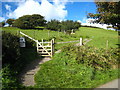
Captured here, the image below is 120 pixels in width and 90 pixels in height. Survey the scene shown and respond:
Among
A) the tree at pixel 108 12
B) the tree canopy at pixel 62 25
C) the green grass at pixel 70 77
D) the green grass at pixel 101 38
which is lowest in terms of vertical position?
the green grass at pixel 70 77

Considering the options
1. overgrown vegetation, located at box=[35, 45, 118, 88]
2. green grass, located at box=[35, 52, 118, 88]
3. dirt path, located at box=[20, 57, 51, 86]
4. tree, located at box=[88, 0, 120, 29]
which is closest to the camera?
green grass, located at box=[35, 52, 118, 88]

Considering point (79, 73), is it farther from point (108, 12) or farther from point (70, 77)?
point (108, 12)

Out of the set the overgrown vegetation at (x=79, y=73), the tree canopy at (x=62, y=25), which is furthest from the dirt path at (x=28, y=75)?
the tree canopy at (x=62, y=25)

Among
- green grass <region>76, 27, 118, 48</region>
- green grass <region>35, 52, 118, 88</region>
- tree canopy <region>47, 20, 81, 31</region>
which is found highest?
tree canopy <region>47, 20, 81, 31</region>

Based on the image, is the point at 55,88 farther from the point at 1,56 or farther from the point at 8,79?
the point at 1,56

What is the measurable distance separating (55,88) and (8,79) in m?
2.29

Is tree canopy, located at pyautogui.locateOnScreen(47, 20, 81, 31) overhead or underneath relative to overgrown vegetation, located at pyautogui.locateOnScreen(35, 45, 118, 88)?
overhead

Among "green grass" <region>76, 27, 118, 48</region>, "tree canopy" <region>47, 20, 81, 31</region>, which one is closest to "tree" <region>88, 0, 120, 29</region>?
"green grass" <region>76, 27, 118, 48</region>

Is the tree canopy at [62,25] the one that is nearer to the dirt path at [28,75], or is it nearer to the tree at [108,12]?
the tree at [108,12]

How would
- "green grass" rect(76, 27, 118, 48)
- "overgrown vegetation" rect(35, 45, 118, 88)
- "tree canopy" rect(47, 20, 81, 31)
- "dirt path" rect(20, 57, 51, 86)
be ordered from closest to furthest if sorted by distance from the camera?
"overgrown vegetation" rect(35, 45, 118, 88)
"dirt path" rect(20, 57, 51, 86)
"green grass" rect(76, 27, 118, 48)
"tree canopy" rect(47, 20, 81, 31)

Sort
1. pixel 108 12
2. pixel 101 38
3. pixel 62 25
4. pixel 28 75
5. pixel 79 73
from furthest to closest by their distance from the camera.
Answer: pixel 62 25
pixel 101 38
pixel 108 12
pixel 79 73
pixel 28 75

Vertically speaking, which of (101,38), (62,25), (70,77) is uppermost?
(62,25)

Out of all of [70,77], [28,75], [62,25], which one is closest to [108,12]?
[70,77]

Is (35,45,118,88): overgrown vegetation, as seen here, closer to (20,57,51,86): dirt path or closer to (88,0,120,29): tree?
(20,57,51,86): dirt path
